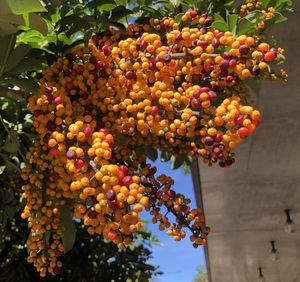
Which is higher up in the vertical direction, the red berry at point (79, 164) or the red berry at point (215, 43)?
the red berry at point (215, 43)

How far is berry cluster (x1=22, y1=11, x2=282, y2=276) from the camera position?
983mm

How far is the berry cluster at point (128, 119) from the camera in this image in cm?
98

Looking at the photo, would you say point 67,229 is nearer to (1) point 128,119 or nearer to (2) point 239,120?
(1) point 128,119

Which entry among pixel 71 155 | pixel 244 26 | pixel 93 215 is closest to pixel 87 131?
pixel 71 155

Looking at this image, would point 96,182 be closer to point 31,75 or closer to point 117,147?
point 117,147

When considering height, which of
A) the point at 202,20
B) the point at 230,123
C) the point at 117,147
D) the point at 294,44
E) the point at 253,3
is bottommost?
the point at 230,123

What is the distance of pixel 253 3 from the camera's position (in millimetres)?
Answer: 1564

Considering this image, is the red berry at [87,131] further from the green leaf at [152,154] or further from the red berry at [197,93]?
the green leaf at [152,154]

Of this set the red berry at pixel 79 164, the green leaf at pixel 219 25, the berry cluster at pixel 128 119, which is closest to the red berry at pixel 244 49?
the berry cluster at pixel 128 119

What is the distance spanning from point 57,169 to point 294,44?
79.9 inches

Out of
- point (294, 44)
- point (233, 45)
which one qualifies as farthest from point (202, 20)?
point (294, 44)

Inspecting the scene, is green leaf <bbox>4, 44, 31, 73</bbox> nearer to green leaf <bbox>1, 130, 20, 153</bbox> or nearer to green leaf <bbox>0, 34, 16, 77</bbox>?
green leaf <bbox>0, 34, 16, 77</bbox>

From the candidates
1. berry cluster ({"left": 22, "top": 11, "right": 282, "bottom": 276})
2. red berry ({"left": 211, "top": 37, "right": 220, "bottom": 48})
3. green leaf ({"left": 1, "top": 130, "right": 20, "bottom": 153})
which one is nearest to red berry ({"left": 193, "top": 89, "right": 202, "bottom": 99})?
berry cluster ({"left": 22, "top": 11, "right": 282, "bottom": 276})

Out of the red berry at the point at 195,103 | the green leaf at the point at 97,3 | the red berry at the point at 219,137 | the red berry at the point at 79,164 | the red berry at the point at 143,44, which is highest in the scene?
the green leaf at the point at 97,3
